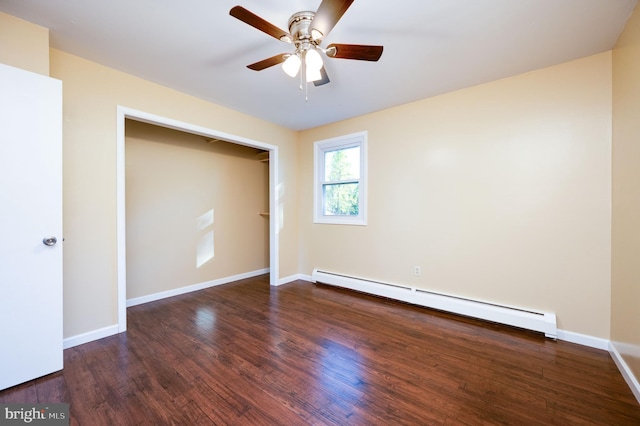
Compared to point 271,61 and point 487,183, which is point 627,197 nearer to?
point 487,183

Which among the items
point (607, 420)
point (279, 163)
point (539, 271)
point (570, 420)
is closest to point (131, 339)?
point (279, 163)

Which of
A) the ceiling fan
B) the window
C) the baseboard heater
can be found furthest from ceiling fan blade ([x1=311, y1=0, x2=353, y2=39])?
the baseboard heater

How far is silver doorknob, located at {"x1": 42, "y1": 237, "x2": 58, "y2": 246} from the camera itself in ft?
6.07

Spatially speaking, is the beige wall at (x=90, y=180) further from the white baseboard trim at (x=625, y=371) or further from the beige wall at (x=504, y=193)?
the white baseboard trim at (x=625, y=371)

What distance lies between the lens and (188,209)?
12.7ft

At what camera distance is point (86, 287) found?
2.36 metres

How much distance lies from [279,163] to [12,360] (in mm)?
3421

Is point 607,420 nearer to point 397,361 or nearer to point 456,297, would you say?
point 397,361

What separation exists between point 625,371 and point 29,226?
4393mm

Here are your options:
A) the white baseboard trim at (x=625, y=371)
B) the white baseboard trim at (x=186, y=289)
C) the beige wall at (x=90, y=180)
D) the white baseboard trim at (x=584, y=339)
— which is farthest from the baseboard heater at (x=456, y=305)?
the beige wall at (x=90, y=180)

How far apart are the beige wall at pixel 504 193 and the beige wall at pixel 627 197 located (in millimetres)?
138

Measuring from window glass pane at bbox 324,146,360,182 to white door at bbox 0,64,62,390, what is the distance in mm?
3171

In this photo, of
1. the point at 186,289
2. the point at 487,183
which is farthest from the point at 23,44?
the point at 487,183

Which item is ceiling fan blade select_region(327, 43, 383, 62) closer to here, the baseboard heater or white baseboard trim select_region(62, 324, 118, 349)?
the baseboard heater
